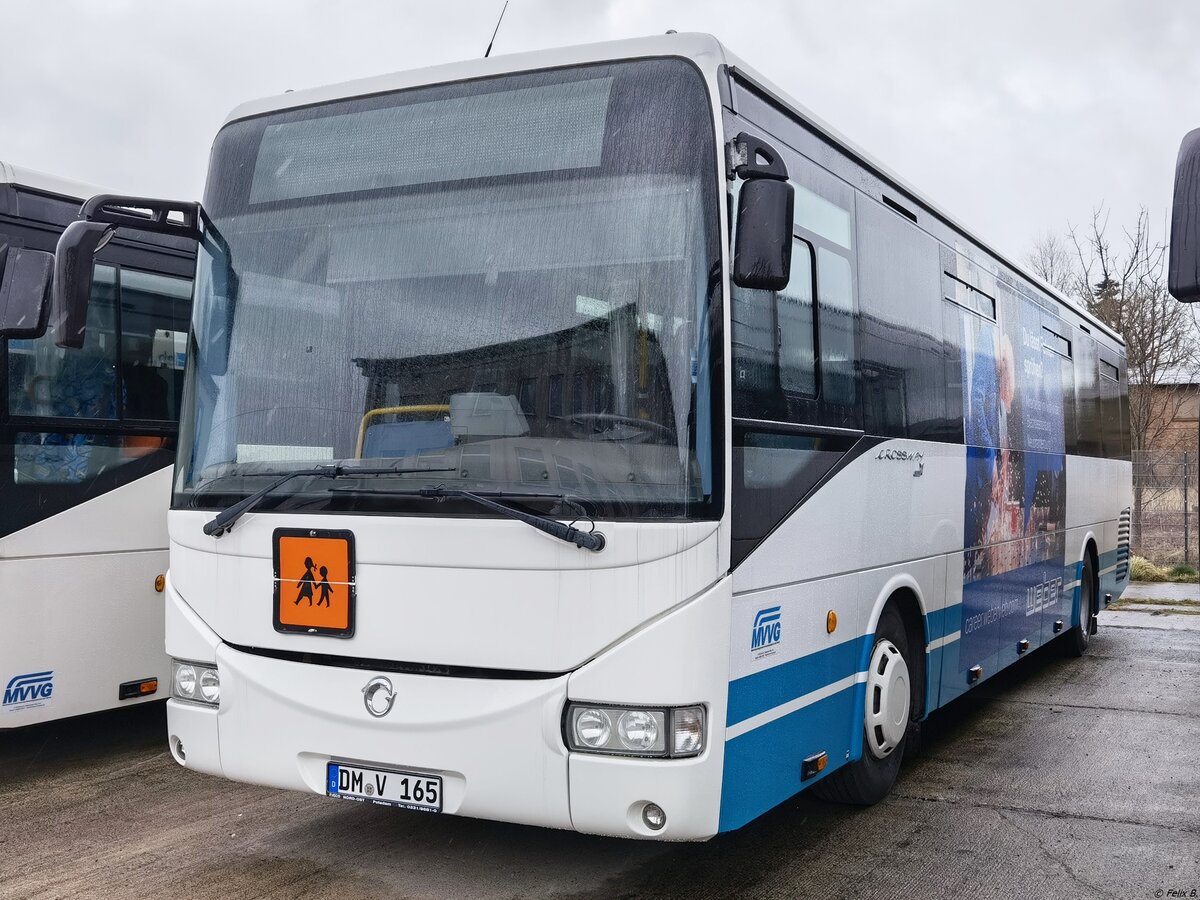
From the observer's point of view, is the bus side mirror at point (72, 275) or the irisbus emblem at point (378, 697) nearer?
the irisbus emblem at point (378, 697)

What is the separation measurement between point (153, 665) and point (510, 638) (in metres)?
3.79

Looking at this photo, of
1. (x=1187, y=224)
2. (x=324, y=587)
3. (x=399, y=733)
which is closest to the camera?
(x=1187, y=224)

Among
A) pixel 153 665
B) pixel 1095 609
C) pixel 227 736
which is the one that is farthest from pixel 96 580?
pixel 1095 609

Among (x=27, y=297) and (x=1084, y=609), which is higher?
(x=27, y=297)

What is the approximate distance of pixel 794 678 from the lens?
498cm

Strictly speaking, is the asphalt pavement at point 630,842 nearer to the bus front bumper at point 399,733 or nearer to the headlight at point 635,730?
the bus front bumper at point 399,733

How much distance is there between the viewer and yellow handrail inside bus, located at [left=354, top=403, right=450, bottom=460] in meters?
4.46

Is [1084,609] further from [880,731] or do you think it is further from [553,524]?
[553,524]

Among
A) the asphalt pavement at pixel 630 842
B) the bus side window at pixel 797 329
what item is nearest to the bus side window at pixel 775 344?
the bus side window at pixel 797 329

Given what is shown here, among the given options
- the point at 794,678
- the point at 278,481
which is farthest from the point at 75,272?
the point at 794,678

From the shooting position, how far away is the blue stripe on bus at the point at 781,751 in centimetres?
442

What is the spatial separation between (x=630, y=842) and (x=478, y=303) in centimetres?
257

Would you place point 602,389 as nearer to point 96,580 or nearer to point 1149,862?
point 1149,862

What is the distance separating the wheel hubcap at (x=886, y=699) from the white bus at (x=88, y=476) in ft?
13.6
